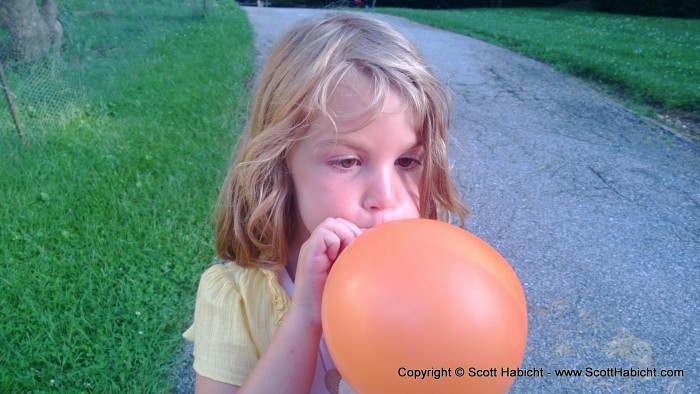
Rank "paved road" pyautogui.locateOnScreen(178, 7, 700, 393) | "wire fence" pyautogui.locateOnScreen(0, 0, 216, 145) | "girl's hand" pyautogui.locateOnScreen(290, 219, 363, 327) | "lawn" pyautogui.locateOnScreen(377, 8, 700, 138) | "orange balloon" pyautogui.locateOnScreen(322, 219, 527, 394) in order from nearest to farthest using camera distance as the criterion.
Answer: "orange balloon" pyautogui.locateOnScreen(322, 219, 527, 394)
"girl's hand" pyautogui.locateOnScreen(290, 219, 363, 327)
"paved road" pyautogui.locateOnScreen(178, 7, 700, 393)
"wire fence" pyautogui.locateOnScreen(0, 0, 216, 145)
"lawn" pyautogui.locateOnScreen(377, 8, 700, 138)

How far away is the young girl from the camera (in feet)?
4.30

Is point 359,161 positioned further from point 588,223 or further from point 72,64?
point 72,64

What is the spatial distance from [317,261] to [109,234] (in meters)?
2.61

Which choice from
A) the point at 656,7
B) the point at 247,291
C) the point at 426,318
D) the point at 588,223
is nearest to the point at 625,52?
the point at 588,223

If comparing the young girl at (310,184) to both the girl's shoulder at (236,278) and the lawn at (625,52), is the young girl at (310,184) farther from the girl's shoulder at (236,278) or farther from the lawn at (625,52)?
the lawn at (625,52)

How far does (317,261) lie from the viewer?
1272mm

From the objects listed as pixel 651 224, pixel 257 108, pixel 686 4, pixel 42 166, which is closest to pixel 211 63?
pixel 42 166

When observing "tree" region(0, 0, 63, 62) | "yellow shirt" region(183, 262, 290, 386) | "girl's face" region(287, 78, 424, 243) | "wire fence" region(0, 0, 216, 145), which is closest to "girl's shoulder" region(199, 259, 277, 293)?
"yellow shirt" region(183, 262, 290, 386)

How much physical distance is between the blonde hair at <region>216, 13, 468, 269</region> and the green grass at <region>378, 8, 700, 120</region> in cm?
548

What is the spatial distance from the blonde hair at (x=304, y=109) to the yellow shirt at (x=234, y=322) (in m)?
0.09

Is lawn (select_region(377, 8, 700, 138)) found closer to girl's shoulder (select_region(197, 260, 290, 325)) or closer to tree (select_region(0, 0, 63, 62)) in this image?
girl's shoulder (select_region(197, 260, 290, 325))

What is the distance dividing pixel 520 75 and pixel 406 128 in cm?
699

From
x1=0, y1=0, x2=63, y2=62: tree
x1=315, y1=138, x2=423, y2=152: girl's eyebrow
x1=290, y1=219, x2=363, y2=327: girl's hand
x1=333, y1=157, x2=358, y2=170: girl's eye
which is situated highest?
x1=315, y1=138, x2=423, y2=152: girl's eyebrow

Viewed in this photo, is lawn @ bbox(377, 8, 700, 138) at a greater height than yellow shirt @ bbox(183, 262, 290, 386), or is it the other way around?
yellow shirt @ bbox(183, 262, 290, 386)
